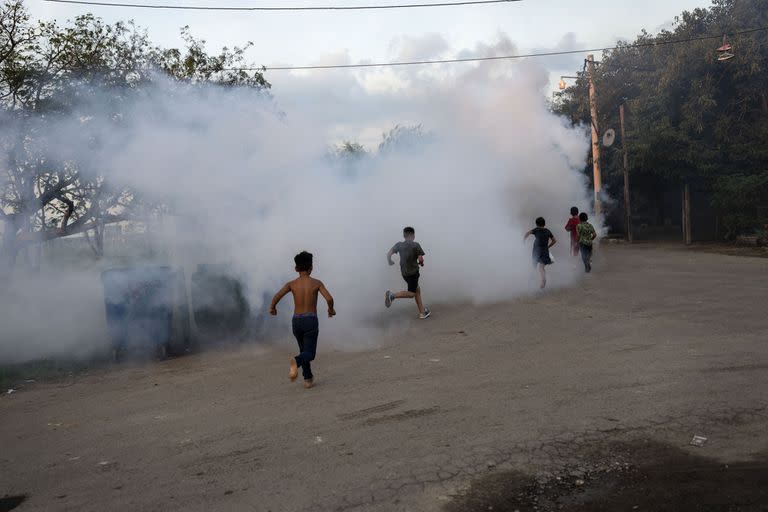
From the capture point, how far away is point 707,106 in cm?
2197

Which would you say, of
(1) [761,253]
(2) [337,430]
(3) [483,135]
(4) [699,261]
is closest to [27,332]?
(2) [337,430]

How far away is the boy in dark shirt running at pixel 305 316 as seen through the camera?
6.94 m

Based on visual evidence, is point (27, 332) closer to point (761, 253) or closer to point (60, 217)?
point (60, 217)

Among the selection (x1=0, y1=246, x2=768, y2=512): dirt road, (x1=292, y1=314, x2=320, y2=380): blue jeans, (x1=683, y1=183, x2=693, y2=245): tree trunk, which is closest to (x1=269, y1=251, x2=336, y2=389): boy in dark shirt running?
(x1=292, y1=314, x2=320, y2=380): blue jeans

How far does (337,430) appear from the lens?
5.34m

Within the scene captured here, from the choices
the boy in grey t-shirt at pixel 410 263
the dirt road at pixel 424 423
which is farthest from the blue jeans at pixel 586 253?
the boy in grey t-shirt at pixel 410 263

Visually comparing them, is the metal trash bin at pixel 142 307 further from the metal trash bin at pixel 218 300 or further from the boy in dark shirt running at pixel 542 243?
the boy in dark shirt running at pixel 542 243

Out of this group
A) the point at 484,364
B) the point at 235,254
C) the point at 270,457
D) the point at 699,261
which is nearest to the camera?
the point at 270,457

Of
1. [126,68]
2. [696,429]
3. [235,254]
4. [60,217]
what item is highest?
[126,68]

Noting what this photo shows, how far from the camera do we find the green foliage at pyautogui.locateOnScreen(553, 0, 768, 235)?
835 inches

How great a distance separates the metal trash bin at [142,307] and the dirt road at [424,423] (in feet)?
1.85

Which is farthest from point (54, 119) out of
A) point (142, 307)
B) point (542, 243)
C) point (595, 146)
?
point (595, 146)

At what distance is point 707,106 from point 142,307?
1984 cm

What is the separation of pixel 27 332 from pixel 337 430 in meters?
8.15
